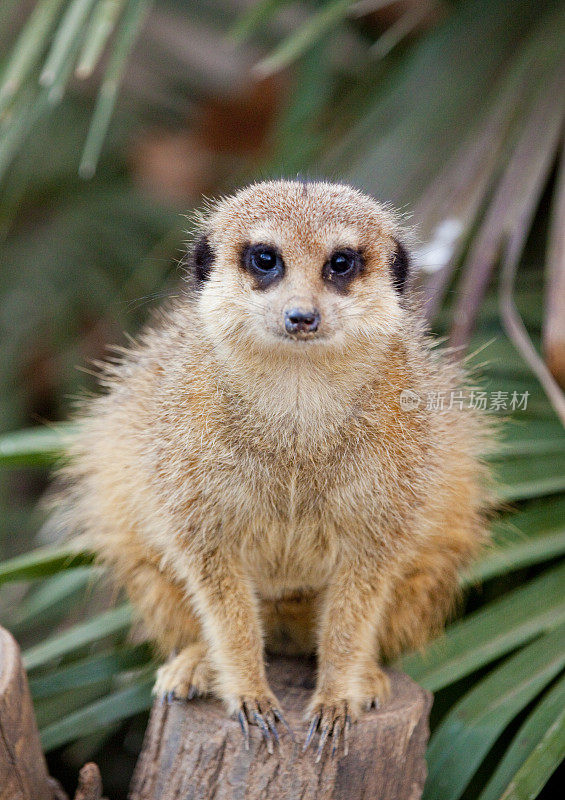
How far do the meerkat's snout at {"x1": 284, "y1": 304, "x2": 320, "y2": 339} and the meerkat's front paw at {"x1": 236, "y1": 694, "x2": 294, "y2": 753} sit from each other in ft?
2.62

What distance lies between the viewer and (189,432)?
1.89 metres

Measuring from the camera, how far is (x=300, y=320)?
1.62m

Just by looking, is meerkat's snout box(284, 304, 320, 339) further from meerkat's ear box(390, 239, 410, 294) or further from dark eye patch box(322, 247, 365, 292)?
meerkat's ear box(390, 239, 410, 294)

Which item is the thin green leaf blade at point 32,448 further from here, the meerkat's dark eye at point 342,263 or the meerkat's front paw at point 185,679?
the meerkat's dark eye at point 342,263

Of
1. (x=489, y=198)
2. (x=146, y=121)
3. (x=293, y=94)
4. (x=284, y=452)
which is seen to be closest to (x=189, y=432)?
(x=284, y=452)

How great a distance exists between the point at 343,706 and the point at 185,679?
37cm

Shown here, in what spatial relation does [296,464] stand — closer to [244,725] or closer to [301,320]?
[301,320]

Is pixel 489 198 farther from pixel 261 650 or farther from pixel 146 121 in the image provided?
pixel 146 121

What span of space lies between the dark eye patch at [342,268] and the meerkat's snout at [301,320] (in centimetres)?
15

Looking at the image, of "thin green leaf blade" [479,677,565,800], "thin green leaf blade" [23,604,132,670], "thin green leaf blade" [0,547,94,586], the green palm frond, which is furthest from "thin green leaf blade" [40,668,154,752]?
"thin green leaf blade" [479,677,565,800]

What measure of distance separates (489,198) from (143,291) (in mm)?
1598

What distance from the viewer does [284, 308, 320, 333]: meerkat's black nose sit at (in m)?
1.62

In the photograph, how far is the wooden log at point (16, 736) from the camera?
66.6 inches

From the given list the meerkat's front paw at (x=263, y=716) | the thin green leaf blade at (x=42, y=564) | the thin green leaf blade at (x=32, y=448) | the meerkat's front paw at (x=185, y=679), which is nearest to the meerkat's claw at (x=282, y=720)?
the meerkat's front paw at (x=263, y=716)
